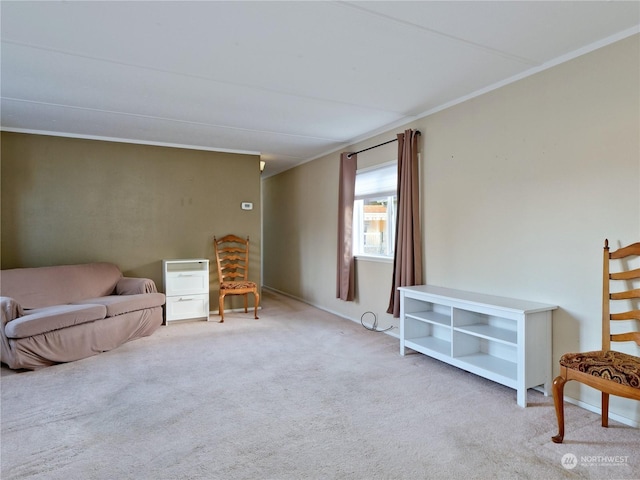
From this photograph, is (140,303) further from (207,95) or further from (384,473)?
(384,473)

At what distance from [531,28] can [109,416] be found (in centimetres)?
355

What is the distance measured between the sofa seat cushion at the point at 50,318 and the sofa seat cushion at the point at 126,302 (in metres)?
0.11

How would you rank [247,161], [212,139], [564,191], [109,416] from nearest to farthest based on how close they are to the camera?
1. [109,416]
2. [564,191]
3. [212,139]
4. [247,161]

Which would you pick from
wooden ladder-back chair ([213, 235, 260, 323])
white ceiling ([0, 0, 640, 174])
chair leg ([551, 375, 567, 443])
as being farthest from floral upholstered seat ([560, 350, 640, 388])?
wooden ladder-back chair ([213, 235, 260, 323])

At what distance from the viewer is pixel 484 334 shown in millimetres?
2902

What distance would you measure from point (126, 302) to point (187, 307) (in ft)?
3.44

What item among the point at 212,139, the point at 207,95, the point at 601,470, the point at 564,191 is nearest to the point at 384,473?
the point at 601,470

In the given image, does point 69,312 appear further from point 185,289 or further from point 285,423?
point 285,423

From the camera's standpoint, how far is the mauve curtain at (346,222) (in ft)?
16.3

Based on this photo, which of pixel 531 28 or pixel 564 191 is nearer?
pixel 531 28

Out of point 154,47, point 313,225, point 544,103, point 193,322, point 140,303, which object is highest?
point 154,47

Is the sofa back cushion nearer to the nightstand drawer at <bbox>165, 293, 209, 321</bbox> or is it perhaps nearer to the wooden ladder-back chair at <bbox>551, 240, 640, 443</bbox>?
the nightstand drawer at <bbox>165, 293, 209, 321</bbox>

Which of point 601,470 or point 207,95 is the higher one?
point 207,95

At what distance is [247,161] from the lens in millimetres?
5852
